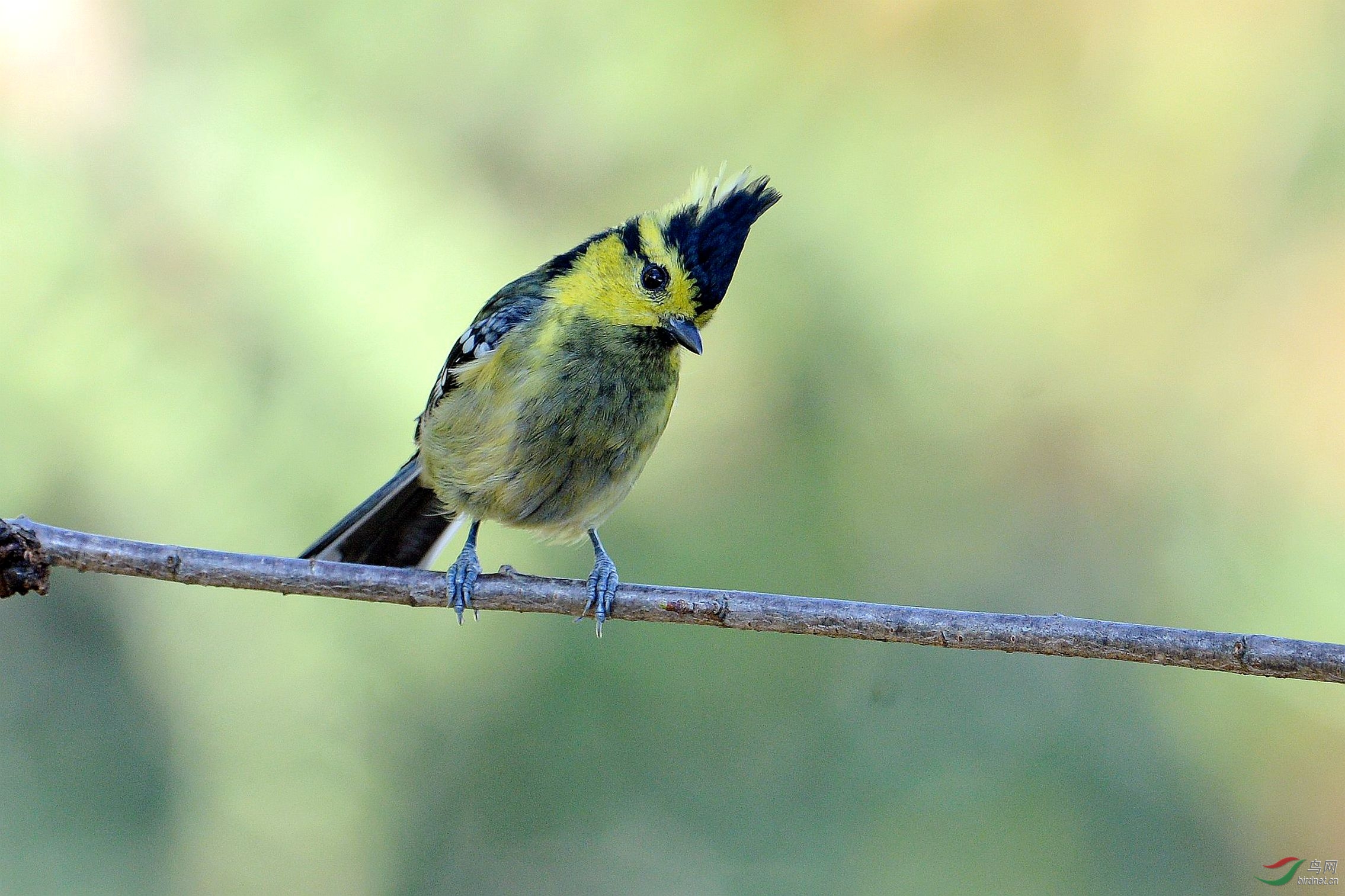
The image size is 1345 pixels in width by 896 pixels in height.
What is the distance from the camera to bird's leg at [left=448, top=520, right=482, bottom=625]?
260 centimetres

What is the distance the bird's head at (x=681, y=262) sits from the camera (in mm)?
2875

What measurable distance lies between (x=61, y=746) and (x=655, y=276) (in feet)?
8.80

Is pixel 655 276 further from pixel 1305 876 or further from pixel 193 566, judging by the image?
pixel 1305 876

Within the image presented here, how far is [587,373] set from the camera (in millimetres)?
2918

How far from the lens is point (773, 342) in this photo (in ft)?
14.9

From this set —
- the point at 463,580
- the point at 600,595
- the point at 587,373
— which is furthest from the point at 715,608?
A: the point at 587,373

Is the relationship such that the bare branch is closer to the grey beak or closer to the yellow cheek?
the grey beak

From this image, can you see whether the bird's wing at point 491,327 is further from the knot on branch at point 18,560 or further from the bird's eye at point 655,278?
the knot on branch at point 18,560

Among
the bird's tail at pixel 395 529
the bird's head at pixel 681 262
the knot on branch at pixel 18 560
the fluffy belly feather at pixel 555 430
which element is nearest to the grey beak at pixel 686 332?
the bird's head at pixel 681 262

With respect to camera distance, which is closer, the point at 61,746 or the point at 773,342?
the point at 61,746

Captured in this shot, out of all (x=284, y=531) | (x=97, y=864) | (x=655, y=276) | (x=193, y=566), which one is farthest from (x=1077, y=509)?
(x=97, y=864)

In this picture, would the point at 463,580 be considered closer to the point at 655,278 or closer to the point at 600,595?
the point at 600,595

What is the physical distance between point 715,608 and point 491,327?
4.08ft

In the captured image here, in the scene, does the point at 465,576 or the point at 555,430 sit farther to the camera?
the point at 555,430
